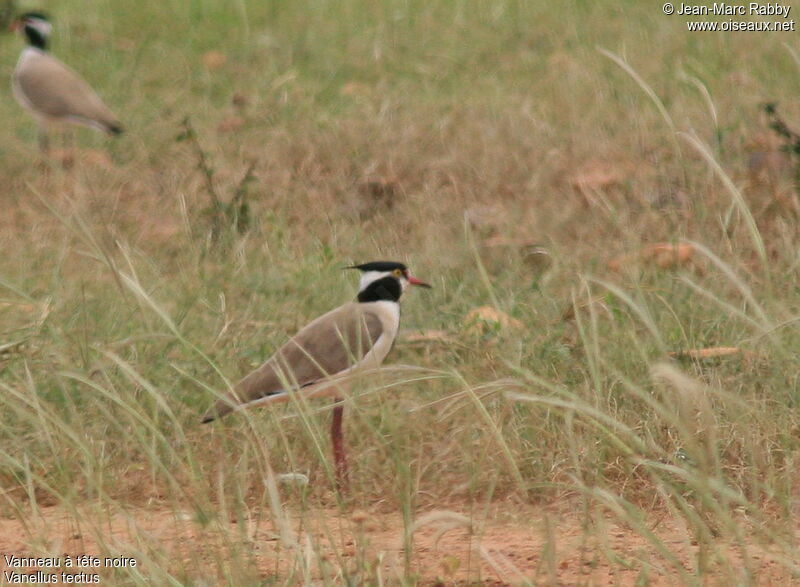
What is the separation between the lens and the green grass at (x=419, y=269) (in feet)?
10.8

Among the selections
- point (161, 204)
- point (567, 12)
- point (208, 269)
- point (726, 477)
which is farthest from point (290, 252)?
point (567, 12)

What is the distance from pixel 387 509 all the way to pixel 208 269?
2.01m

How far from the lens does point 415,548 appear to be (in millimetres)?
3568

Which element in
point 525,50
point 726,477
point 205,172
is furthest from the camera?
point 525,50

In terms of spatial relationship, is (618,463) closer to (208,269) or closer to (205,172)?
(208,269)

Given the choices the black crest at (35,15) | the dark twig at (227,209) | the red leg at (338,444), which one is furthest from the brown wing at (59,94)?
the red leg at (338,444)

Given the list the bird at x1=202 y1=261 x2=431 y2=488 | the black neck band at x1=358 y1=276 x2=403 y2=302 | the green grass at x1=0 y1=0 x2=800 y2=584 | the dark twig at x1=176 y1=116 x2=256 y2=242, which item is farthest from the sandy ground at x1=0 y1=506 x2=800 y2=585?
the dark twig at x1=176 y1=116 x2=256 y2=242

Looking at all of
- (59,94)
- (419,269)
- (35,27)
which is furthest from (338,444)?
(35,27)

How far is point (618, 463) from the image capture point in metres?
4.04

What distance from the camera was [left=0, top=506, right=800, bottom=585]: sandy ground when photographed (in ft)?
9.97

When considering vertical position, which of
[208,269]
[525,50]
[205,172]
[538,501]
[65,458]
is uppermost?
[525,50]

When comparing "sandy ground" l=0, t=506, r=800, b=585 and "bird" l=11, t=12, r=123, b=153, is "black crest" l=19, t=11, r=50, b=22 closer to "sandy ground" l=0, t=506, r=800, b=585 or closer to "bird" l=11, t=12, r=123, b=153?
"bird" l=11, t=12, r=123, b=153

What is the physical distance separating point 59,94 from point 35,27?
3.47 ft

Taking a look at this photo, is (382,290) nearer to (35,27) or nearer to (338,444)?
(338,444)
